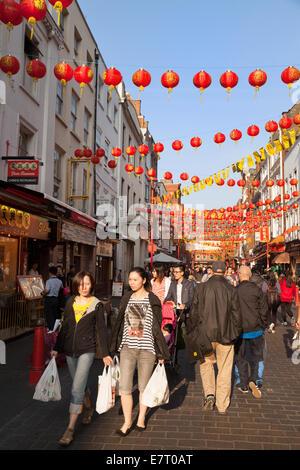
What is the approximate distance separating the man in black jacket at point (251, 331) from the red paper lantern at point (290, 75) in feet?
14.9

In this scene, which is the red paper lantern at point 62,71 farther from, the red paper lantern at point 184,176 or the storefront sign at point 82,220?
the red paper lantern at point 184,176

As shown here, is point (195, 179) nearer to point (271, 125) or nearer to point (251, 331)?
point (271, 125)

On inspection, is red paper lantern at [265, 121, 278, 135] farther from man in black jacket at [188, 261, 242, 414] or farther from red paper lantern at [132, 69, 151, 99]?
man in black jacket at [188, 261, 242, 414]

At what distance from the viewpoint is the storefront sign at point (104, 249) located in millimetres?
20609

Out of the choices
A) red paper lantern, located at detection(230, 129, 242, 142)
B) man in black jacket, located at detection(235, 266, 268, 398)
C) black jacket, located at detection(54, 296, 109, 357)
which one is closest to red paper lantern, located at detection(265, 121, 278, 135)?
red paper lantern, located at detection(230, 129, 242, 142)

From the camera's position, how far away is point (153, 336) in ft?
13.6

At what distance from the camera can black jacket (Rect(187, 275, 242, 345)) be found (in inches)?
190

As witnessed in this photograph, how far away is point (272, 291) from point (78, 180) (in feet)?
34.4

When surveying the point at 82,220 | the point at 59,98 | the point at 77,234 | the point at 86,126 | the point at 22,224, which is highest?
the point at 86,126

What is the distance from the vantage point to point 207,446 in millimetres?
3725

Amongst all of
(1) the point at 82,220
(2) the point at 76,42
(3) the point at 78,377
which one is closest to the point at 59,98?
(2) the point at 76,42

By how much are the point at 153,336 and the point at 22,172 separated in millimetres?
7988
